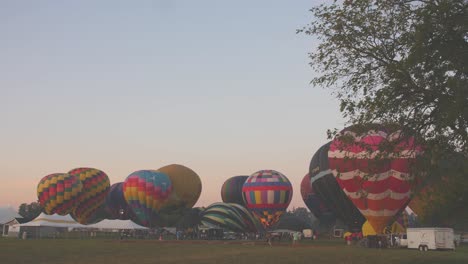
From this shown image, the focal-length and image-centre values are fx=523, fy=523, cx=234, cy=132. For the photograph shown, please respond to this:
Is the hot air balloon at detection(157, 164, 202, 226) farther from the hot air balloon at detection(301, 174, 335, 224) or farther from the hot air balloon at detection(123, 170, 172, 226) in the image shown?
the hot air balloon at detection(301, 174, 335, 224)

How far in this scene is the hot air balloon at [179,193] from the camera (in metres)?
70.7

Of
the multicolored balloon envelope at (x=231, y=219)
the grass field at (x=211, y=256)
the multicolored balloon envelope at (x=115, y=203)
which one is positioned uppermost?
the multicolored balloon envelope at (x=115, y=203)

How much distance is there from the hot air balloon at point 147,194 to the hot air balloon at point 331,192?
2077 cm

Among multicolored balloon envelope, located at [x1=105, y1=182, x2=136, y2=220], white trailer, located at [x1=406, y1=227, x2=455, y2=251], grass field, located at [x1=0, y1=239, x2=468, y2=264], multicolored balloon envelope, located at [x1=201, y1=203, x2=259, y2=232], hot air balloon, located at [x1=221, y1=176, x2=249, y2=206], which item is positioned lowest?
grass field, located at [x1=0, y1=239, x2=468, y2=264]

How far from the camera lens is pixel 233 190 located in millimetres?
87500

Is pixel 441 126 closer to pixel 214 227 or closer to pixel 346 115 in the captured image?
pixel 346 115

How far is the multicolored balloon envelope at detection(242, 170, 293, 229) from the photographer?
64125 millimetres

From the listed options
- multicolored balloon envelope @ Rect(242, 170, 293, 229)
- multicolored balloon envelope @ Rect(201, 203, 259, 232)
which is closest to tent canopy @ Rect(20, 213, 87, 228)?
multicolored balloon envelope @ Rect(201, 203, 259, 232)

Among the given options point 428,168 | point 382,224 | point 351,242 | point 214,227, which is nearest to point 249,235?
point 214,227

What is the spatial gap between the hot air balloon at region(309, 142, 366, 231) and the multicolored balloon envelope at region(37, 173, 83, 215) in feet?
107

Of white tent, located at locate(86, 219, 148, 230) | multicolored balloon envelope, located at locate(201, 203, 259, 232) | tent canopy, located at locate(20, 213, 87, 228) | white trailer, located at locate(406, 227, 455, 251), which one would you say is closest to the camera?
white trailer, located at locate(406, 227, 455, 251)

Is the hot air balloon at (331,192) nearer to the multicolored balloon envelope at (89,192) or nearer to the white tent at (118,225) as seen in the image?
the white tent at (118,225)

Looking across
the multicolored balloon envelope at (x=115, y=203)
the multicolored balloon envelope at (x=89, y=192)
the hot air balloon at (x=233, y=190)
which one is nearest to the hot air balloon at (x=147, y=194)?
the multicolored balloon envelope at (x=89, y=192)

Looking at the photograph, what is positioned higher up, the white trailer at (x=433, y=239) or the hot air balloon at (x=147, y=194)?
the hot air balloon at (x=147, y=194)
